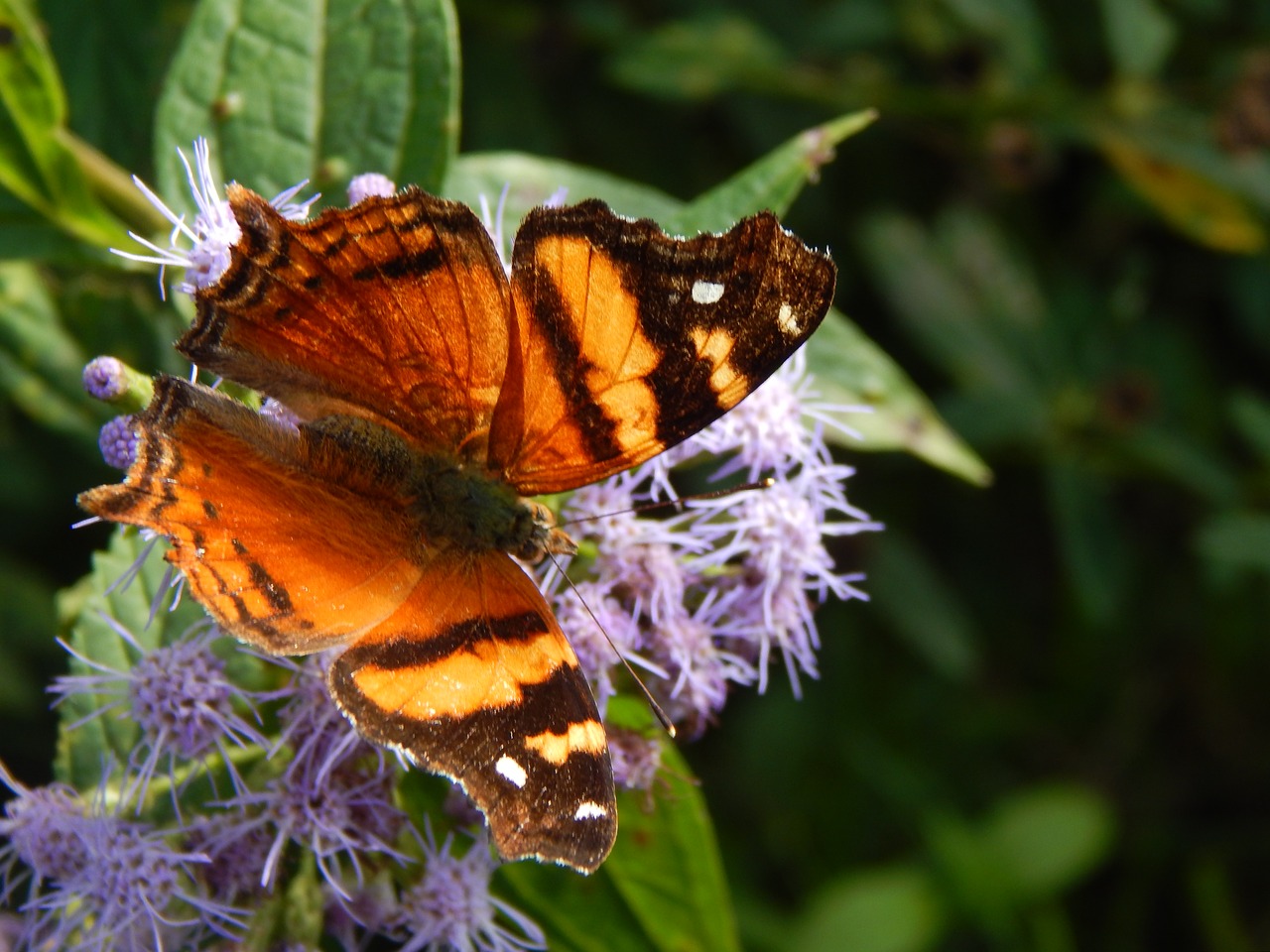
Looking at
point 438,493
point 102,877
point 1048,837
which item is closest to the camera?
point 102,877

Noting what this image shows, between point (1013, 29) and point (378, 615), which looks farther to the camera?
point (1013, 29)

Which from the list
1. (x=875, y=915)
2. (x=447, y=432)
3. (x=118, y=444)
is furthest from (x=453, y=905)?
(x=875, y=915)

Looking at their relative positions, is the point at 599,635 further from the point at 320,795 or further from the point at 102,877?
the point at 102,877

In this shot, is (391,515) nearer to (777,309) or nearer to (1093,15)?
(777,309)

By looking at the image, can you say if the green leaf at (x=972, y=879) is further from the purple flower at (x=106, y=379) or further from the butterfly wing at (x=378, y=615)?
the purple flower at (x=106, y=379)

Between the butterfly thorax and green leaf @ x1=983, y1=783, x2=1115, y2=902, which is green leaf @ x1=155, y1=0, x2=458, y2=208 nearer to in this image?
the butterfly thorax

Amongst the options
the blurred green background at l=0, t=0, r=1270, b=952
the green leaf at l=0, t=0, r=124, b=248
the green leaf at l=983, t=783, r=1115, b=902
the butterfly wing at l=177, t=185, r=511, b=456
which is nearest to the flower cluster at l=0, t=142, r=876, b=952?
the butterfly wing at l=177, t=185, r=511, b=456
